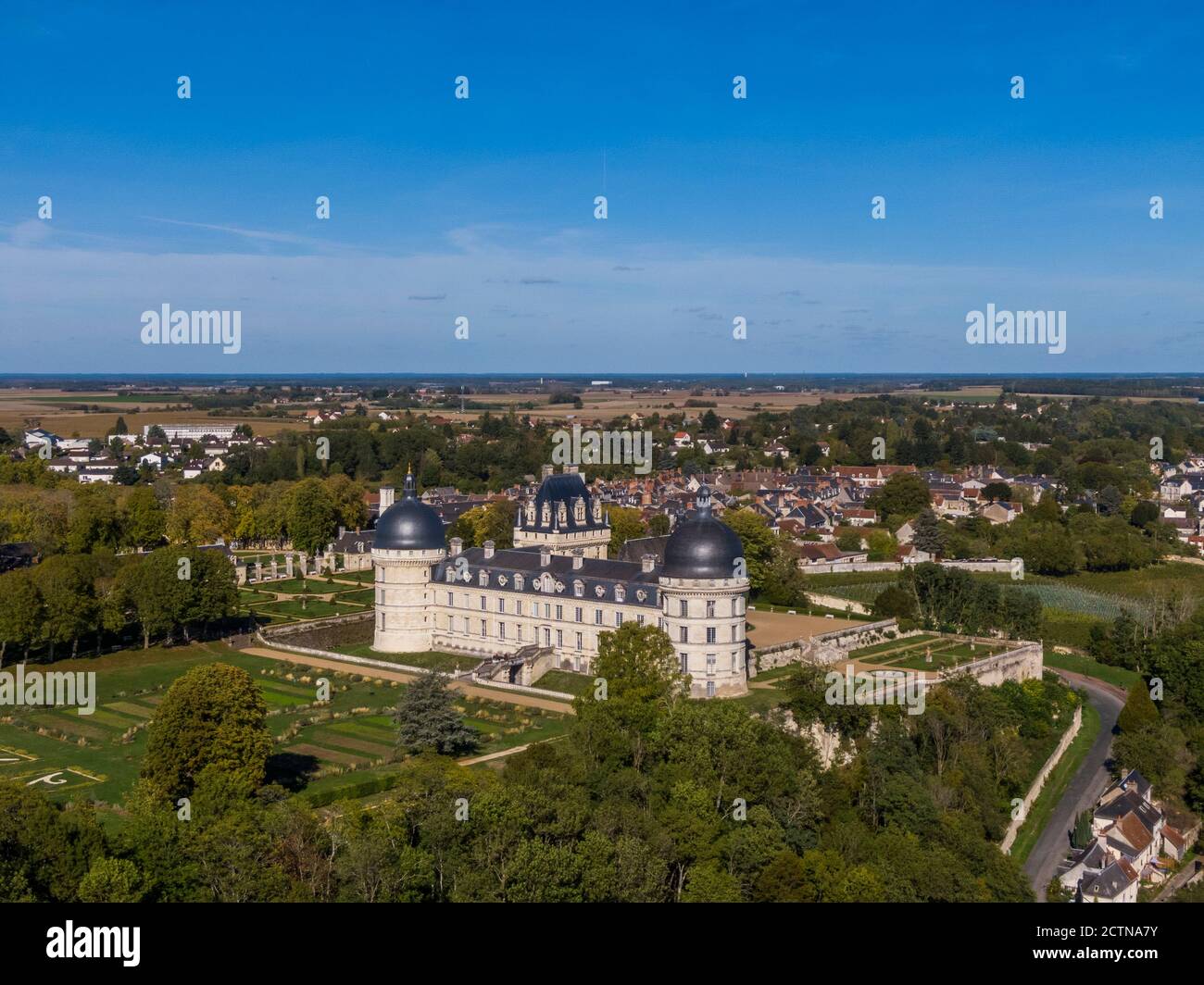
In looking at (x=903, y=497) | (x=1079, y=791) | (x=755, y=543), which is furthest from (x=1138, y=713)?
(x=903, y=497)

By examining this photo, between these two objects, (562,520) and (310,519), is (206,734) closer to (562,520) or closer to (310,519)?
(562,520)

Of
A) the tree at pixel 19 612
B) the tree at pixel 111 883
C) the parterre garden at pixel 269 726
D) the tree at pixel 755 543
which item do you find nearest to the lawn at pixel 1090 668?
the tree at pixel 755 543

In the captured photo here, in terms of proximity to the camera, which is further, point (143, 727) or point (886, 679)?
point (886, 679)

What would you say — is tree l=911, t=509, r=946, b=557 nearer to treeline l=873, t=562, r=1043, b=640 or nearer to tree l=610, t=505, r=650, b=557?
treeline l=873, t=562, r=1043, b=640

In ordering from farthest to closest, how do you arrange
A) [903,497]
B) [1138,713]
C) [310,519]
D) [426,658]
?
[903,497] < [310,519] < [426,658] < [1138,713]

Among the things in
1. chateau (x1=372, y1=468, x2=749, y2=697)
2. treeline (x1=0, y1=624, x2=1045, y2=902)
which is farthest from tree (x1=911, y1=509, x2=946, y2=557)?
treeline (x1=0, y1=624, x2=1045, y2=902)

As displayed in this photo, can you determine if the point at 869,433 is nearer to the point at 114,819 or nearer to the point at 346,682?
the point at 346,682
